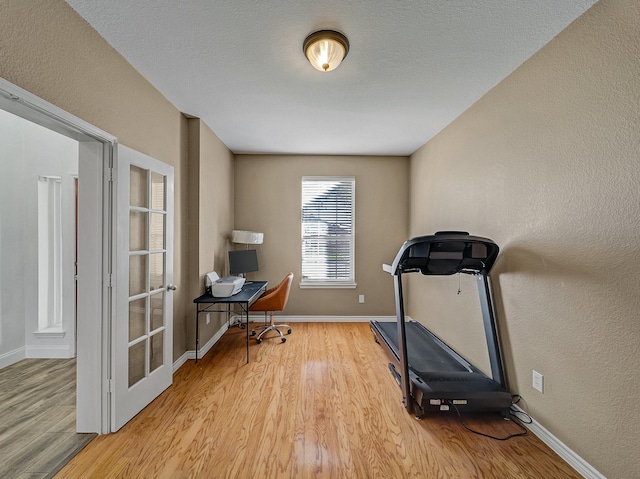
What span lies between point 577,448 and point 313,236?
3.59 meters

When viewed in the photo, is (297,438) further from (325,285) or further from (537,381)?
(325,285)

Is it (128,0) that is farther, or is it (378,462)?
(378,462)

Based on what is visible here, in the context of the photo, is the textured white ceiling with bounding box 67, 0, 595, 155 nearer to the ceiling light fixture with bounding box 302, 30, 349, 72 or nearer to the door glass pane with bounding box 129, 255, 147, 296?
the ceiling light fixture with bounding box 302, 30, 349, 72

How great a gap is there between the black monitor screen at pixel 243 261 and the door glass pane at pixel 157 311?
4.61 ft

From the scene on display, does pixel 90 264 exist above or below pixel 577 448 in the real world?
above

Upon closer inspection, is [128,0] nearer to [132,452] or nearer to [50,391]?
[132,452]

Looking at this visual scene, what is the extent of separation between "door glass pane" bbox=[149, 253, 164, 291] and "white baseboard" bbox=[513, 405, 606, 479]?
3156 millimetres

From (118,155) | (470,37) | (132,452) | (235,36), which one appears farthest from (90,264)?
(470,37)

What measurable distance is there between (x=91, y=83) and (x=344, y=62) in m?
1.73

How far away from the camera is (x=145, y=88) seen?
232 cm

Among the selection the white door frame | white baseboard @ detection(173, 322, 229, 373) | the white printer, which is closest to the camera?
the white door frame

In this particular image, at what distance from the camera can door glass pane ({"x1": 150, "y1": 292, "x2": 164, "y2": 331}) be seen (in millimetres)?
2389

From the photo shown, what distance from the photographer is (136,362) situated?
2188 mm

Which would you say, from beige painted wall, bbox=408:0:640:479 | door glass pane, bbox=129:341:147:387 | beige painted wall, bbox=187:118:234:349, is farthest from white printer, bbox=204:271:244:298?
beige painted wall, bbox=408:0:640:479
